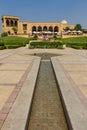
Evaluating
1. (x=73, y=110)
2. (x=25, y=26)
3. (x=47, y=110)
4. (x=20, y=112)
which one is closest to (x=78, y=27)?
(x=25, y=26)

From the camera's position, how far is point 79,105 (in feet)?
16.7

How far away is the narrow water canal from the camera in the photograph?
445cm

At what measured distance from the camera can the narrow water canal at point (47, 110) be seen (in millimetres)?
4446

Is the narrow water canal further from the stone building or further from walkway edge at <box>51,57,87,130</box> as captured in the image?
the stone building

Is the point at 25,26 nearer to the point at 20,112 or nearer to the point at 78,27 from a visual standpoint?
the point at 78,27

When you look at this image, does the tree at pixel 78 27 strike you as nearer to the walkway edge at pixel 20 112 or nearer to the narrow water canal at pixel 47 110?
the narrow water canal at pixel 47 110

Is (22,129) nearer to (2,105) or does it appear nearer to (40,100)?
(2,105)

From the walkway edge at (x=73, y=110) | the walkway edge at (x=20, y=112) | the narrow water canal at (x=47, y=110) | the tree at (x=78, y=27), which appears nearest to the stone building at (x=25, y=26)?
the tree at (x=78, y=27)

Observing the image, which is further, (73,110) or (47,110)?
(47,110)

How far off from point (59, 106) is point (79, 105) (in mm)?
722

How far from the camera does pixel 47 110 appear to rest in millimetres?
5297

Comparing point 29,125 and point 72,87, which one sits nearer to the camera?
point 29,125

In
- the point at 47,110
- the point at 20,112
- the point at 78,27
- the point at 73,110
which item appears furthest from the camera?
the point at 78,27

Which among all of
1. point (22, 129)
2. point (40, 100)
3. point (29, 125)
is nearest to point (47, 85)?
point (40, 100)
